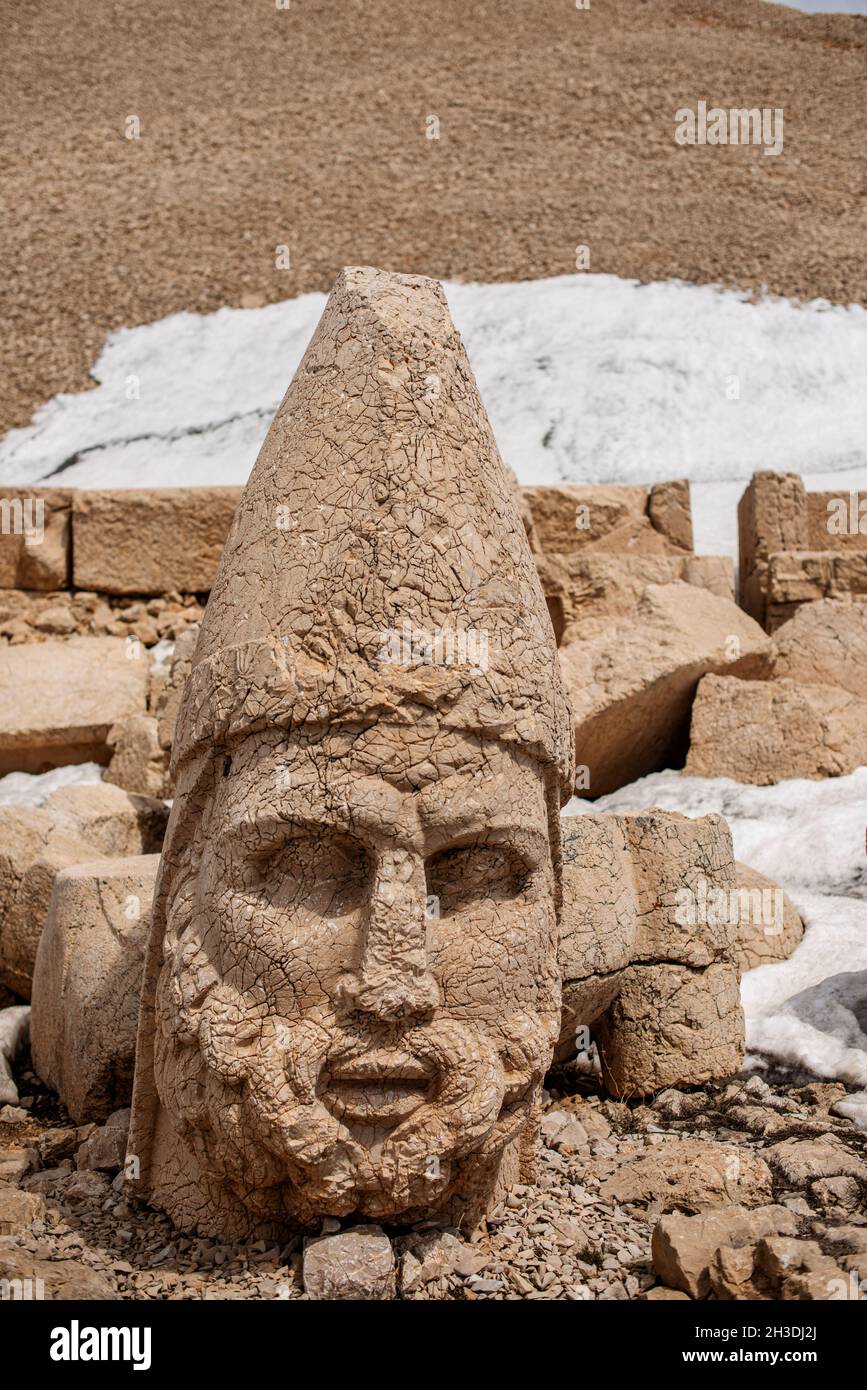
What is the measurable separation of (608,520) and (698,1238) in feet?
19.6

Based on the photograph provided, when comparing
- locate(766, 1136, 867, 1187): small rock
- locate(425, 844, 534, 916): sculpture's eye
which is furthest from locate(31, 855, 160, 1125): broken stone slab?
A: locate(766, 1136, 867, 1187): small rock

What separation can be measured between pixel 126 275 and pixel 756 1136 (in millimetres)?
18278

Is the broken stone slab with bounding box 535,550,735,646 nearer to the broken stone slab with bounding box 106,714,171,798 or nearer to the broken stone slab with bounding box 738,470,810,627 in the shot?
the broken stone slab with bounding box 738,470,810,627

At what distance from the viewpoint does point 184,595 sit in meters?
8.24

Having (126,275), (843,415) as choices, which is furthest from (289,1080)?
(126,275)

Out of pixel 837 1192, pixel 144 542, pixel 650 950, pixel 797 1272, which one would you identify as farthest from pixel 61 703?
pixel 797 1272

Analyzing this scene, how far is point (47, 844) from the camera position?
4930 mm

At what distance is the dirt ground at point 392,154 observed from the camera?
19359mm

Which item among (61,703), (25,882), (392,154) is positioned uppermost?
(392,154)

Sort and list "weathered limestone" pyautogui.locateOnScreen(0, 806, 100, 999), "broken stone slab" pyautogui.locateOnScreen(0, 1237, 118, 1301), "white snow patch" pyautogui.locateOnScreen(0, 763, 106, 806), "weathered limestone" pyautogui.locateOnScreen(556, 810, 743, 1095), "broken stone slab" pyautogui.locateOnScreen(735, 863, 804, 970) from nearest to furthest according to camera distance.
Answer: "broken stone slab" pyautogui.locateOnScreen(0, 1237, 118, 1301) < "weathered limestone" pyautogui.locateOnScreen(556, 810, 743, 1095) < "weathered limestone" pyautogui.locateOnScreen(0, 806, 100, 999) < "broken stone slab" pyautogui.locateOnScreen(735, 863, 804, 970) < "white snow patch" pyautogui.locateOnScreen(0, 763, 106, 806)

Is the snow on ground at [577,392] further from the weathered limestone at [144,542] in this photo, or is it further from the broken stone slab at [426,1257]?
the broken stone slab at [426,1257]

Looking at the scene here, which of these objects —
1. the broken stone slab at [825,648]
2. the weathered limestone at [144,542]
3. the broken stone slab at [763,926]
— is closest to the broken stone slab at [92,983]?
the broken stone slab at [763,926]

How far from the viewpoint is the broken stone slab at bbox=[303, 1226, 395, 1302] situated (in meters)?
2.80

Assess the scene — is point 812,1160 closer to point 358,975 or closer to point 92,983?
point 358,975
